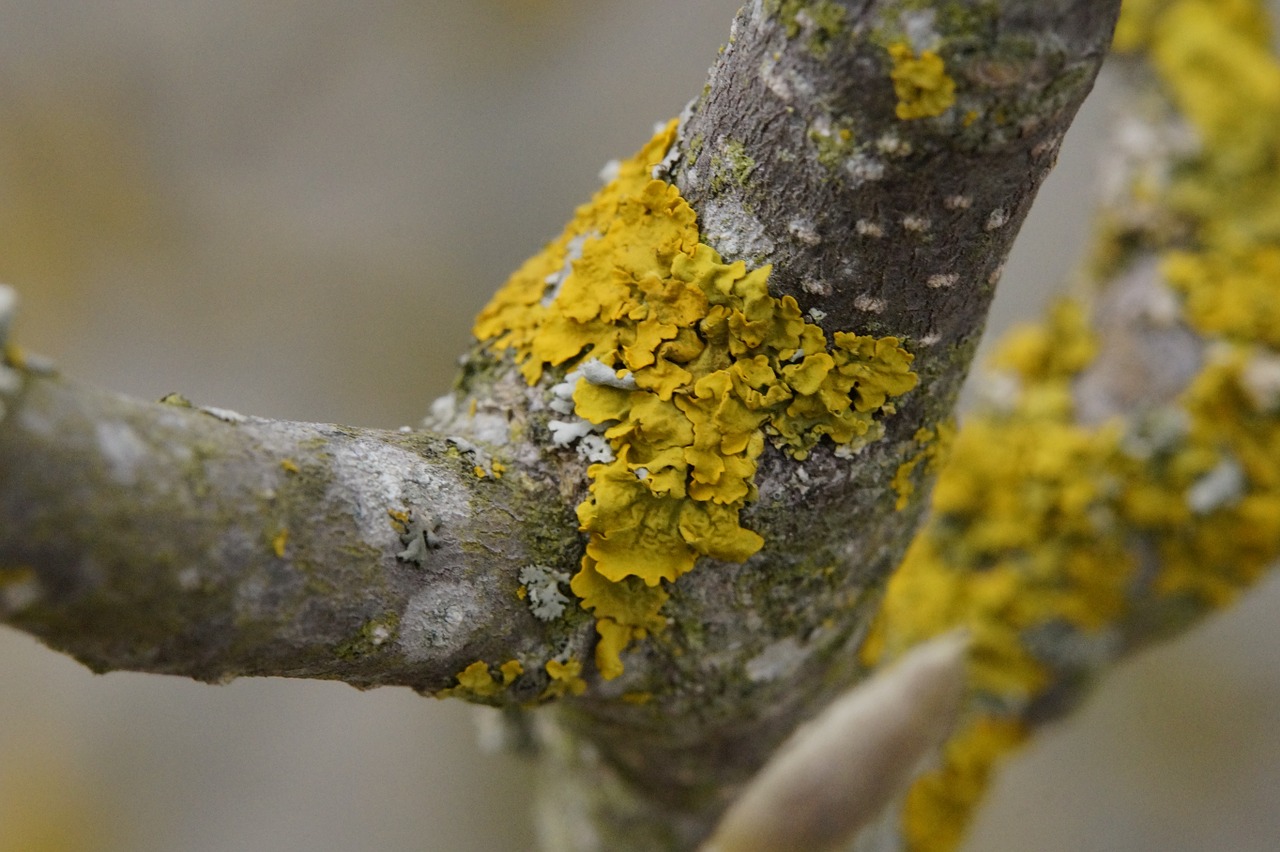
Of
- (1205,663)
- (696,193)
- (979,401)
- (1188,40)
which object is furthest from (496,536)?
(1205,663)

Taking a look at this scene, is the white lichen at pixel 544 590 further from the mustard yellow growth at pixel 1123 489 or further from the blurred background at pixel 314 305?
the blurred background at pixel 314 305

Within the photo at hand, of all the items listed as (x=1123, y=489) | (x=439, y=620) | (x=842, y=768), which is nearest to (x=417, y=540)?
(x=439, y=620)

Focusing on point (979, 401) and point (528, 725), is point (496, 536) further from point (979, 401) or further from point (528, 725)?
point (979, 401)

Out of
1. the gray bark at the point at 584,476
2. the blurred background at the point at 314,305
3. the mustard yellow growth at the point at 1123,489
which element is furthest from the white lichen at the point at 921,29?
the blurred background at the point at 314,305

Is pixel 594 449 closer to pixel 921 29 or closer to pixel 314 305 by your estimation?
pixel 921 29

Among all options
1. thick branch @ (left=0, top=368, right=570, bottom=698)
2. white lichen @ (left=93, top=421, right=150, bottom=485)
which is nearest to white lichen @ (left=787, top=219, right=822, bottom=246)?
thick branch @ (left=0, top=368, right=570, bottom=698)
